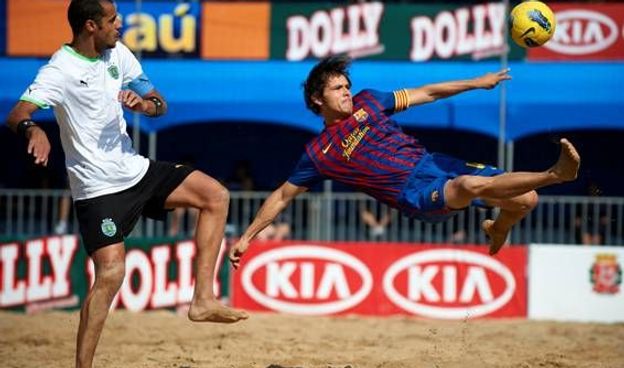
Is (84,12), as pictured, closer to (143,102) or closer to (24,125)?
(143,102)

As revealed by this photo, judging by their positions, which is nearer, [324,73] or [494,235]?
[494,235]

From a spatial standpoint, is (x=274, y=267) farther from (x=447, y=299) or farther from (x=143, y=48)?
(x=143, y=48)

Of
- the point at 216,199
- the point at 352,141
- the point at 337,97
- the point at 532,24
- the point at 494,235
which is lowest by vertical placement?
the point at 494,235

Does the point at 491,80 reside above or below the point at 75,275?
above

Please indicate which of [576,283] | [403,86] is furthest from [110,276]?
[403,86]

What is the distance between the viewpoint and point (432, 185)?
270 inches

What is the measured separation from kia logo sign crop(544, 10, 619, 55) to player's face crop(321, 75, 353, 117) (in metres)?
7.60

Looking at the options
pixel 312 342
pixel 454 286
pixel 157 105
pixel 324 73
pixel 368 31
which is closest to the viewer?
pixel 157 105

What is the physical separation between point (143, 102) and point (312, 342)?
3.76 meters

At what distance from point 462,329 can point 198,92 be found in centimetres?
519

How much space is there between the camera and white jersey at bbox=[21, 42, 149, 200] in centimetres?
636

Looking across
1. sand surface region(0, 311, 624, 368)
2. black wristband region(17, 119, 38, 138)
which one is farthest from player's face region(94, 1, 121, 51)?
sand surface region(0, 311, 624, 368)

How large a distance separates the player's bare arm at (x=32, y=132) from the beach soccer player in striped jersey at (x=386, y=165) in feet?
5.73

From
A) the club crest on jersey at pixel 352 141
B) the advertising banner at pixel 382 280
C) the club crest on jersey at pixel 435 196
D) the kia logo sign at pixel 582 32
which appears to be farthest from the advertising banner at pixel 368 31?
the club crest on jersey at pixel 435 196
